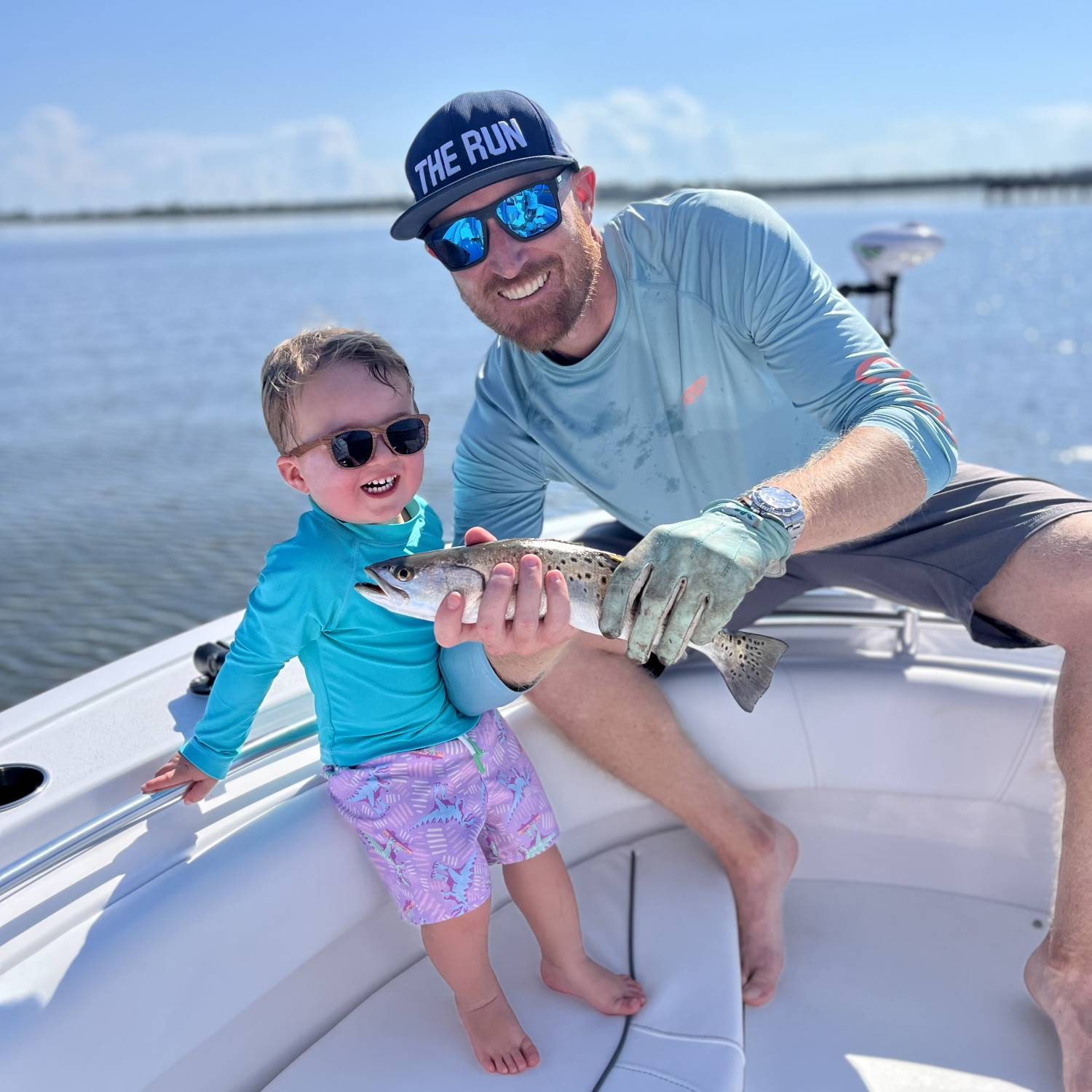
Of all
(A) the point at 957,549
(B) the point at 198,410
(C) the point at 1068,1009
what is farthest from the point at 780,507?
(B) the point at 198,410

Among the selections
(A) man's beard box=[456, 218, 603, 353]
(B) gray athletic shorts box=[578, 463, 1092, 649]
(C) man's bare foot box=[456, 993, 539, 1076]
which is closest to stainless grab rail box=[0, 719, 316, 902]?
(C) man's bare foot box=[456, 993, 539, 1076]

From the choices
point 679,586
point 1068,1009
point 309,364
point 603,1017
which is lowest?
point 1068,1009

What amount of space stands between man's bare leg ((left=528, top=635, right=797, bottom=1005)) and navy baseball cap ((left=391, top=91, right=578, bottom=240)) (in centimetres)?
112

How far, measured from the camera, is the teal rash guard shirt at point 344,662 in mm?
2039

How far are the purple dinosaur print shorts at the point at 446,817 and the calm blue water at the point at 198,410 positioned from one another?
41.2 inches

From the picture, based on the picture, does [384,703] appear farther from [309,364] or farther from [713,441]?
[713,441]

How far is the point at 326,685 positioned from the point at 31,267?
4110 cm

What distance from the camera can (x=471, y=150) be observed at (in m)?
2.41

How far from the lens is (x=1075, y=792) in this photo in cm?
214

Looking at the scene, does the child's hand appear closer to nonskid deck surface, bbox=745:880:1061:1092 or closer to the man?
the man

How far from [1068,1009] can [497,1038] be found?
1.18 m

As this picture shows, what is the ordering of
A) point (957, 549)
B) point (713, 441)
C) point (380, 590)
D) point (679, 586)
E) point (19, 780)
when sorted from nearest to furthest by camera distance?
point (679, 586)
point (380, 590)
point (19, 780)
point (957, 549)
point (713, 441)

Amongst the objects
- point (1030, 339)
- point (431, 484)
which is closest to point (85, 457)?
point (431, 484)

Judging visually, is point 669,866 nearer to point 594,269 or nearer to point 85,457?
point 594,269
